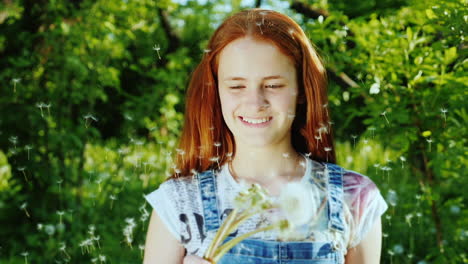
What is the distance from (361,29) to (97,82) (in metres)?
1.71

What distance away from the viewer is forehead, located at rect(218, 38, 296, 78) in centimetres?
161

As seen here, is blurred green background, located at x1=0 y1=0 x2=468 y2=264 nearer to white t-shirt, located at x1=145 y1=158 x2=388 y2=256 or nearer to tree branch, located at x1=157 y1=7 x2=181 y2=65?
tree branch, located at x1=157 y1=7 x2=181 y2=65

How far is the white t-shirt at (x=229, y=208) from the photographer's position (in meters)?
1.62

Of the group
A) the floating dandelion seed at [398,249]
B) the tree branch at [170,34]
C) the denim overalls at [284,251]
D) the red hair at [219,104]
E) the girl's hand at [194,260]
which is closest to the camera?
the girl's hand at [194,260]

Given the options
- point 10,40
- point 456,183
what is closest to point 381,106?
point 456,183

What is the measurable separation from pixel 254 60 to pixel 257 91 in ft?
0.27

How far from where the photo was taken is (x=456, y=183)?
2967mm

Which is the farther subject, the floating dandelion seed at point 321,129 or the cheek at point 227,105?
the floating dandelion seed at point 321,129

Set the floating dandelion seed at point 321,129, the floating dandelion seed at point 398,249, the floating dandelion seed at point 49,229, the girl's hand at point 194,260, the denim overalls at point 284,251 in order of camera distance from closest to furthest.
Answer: the girl's hand at point 194,260 < the denim overalls at point 284,251 < the floating dandelion seed at point 321,129 < the floating dandelion seed at point 398,249 < the floating dandelion seed at point 49,229

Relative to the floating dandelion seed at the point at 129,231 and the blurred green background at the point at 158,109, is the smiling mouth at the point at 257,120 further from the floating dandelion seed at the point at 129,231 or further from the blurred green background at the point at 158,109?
the floating dandelion seed at the point at 129,231

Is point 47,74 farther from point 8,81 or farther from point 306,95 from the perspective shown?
point 306,95

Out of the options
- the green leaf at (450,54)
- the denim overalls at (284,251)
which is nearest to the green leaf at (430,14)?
the green leaf at (450,54)

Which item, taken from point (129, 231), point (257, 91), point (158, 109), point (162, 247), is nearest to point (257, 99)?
point (257, 91)

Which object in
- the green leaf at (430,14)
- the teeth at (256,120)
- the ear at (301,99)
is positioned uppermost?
the green leaf at (430,14)
